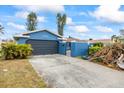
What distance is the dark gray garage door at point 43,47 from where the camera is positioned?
18344 mm

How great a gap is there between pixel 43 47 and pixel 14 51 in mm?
4721

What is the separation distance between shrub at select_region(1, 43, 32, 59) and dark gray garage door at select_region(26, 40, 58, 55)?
2783 mm

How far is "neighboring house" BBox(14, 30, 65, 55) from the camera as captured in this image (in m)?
17.6

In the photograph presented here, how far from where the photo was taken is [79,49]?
733 inches

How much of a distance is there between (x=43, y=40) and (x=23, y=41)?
8.17 feet

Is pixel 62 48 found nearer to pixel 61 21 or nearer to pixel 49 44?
pixel 49 44

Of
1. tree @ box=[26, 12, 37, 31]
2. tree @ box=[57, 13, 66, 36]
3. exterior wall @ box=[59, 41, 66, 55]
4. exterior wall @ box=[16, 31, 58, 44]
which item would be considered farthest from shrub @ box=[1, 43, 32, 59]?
tree @ box=[26, 12, 37, 31]

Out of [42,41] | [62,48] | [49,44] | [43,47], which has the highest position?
[42,41]

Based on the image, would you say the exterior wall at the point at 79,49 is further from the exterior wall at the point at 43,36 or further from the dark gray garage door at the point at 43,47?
the exterior wall at the point at 43,36

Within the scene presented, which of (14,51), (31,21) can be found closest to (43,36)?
(14,51)

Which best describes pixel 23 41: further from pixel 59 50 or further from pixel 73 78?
pixel 73 78

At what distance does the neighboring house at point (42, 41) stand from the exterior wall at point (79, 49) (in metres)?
1.54
